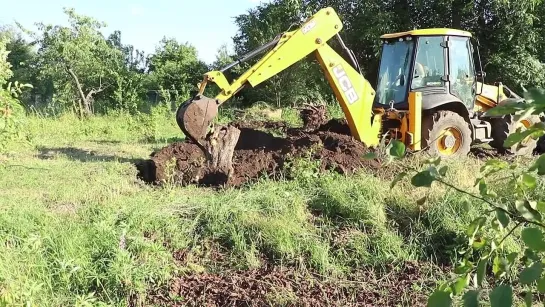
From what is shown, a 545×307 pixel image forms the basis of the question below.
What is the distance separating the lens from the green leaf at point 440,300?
102cm

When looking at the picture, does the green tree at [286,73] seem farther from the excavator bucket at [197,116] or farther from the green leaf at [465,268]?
the green leaf at [465,268]

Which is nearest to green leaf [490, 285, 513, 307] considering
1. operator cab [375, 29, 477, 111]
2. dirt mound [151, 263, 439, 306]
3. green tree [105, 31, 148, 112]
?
dirt mound [151, 263, 439, 306]

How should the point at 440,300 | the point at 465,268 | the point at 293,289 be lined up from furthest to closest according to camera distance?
1. the point at 293,289
2. the point at 465,268
3. the point at 440,300

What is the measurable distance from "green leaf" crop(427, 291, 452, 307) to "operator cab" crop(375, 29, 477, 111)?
7.72m

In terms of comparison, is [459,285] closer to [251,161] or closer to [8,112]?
[8,112]

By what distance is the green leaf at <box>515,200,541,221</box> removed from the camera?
121 cm

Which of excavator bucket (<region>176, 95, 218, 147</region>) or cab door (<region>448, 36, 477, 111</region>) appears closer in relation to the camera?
excavator bucket (<region>176, 95, 218, 147</region>)

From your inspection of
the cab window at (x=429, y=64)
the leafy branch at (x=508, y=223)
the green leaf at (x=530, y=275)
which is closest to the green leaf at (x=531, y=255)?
the leafy branch at (x=508, y=223)

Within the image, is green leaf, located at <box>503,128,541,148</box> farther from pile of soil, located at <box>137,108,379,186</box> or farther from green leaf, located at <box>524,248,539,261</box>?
pile of soil, located at <box>137,108,379,186</box>

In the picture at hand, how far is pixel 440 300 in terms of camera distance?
1.04 meters

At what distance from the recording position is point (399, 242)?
16.6 ft

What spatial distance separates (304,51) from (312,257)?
4052mm

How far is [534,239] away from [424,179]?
0.23 meters

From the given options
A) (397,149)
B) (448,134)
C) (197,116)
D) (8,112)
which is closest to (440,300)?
(397,149)
